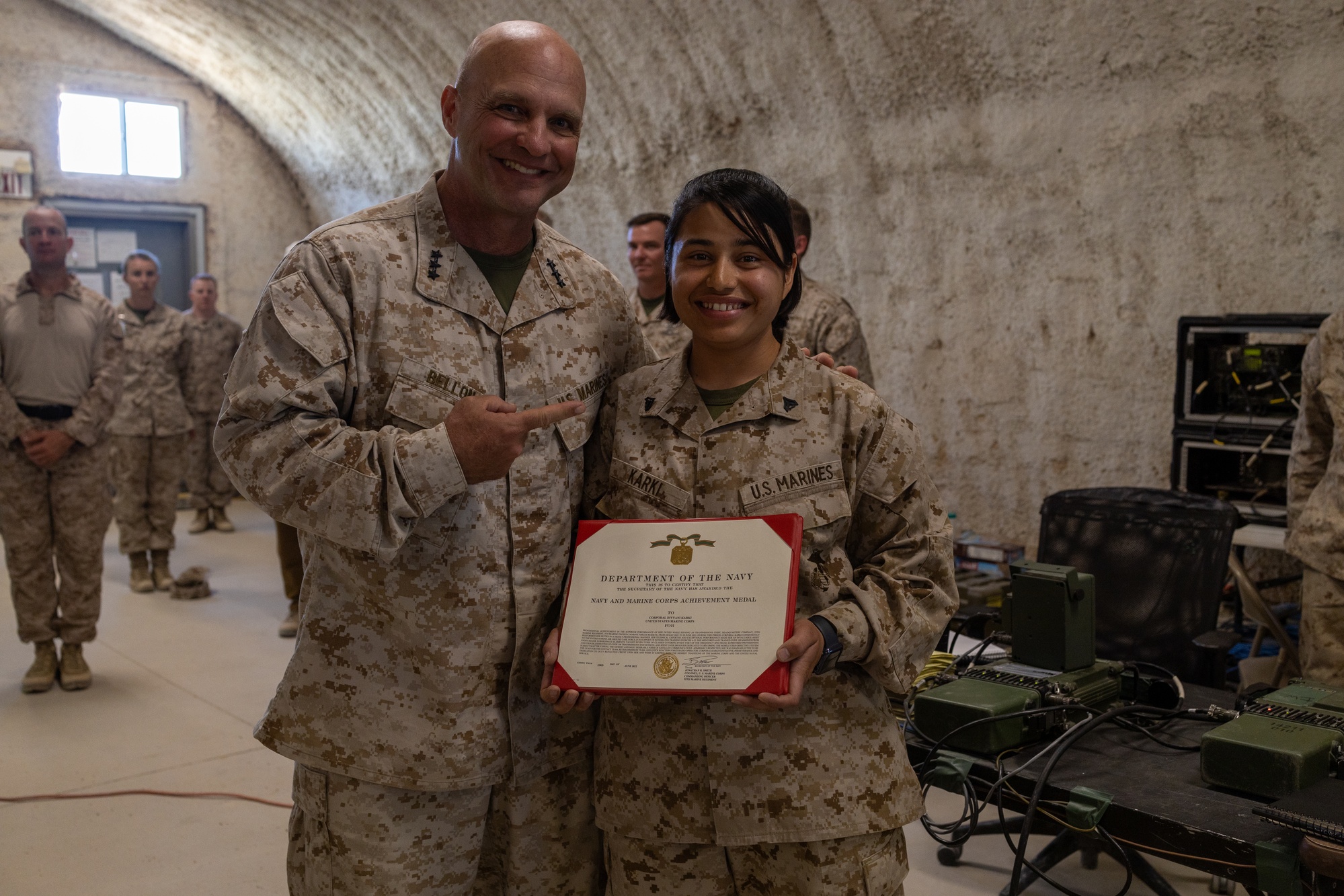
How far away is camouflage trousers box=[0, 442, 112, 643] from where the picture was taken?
4.48 m

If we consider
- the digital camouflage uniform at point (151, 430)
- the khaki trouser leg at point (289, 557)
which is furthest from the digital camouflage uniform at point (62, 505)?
the digital camouflage uniform at point (151, 430)

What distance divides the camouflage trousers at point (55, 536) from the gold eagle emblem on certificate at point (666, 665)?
3904 millimetres

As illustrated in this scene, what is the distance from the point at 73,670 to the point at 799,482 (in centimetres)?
419

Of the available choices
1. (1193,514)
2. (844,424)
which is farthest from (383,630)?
(1193,514)

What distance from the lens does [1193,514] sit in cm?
309

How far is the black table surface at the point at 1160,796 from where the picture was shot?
1.74m

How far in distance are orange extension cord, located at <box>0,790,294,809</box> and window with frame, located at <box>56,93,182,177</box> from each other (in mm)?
7817

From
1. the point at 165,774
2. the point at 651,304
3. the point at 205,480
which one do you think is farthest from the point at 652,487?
the point at 205,480

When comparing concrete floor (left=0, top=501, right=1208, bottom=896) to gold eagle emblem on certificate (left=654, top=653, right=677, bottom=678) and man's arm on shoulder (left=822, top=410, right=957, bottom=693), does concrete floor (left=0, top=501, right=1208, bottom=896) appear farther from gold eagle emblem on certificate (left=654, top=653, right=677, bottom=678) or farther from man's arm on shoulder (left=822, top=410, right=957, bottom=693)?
gold eagle emblem on certificate (left=654, top=653, right=677, bottom=678)

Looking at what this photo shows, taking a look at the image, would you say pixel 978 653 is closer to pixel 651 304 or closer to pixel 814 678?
pixel 814 678

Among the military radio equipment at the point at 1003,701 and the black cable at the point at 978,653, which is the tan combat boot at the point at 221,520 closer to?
the black cable at the point at 978,653

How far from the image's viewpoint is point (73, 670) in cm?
463

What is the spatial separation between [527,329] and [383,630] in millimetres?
504

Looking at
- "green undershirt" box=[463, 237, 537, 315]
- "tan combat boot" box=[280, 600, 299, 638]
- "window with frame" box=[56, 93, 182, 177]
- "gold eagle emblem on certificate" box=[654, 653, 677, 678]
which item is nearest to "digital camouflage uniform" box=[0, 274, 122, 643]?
"tan combat boot" box=[280, 600, 299, 638]
